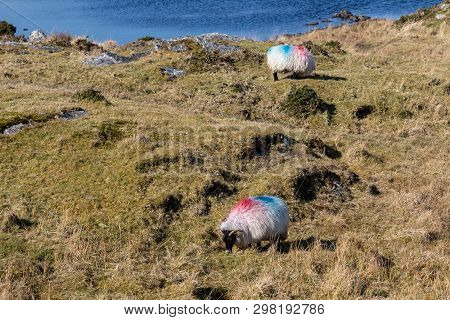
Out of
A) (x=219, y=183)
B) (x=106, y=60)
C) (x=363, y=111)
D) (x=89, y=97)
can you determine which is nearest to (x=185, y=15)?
(x=106, y=60)

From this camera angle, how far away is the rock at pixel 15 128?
1795cm

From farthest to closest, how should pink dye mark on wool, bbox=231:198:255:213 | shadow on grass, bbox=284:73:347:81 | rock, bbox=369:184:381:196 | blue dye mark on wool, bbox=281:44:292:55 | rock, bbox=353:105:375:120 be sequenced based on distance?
1. shadow on grass, bbox=284:73:347:81
2. blue dye mark on wool, bbox=281:44:292:55
3. rock, bbox=353:105:375:120
4. rock, bbox=369:184:381:196
5. pink dye mark on wool, bbox=231:198:255:213

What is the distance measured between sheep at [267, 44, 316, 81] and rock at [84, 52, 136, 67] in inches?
422

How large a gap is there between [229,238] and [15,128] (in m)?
9.79

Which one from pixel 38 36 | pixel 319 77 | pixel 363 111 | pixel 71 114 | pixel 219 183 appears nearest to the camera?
pixel 219 183

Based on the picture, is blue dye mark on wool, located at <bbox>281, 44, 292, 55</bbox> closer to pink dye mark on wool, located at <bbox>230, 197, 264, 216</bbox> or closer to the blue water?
pink dye mark on wool, located at <bbox>230, 197, 264, 216</bbox>

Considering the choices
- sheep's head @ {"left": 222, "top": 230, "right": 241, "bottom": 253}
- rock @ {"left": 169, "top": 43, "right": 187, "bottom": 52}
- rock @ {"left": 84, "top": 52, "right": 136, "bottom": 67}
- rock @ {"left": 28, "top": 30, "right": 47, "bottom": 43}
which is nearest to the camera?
sheep's head @ {"left": 222, "top": 230, "right": 241, "bottom": 253}

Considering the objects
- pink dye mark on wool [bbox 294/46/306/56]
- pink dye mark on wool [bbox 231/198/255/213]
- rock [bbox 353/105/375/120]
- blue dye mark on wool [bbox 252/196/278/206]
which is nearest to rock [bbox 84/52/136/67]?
pink dye mark on wool [bbox 294/46/306/56]

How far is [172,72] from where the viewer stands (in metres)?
29.6

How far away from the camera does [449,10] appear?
153 feet

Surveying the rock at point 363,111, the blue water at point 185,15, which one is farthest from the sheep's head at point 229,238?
the blue water at point 185,15

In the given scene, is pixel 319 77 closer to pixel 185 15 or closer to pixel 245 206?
pixel 245 206

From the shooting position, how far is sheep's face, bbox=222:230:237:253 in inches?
497

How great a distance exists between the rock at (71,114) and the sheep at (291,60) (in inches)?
423
